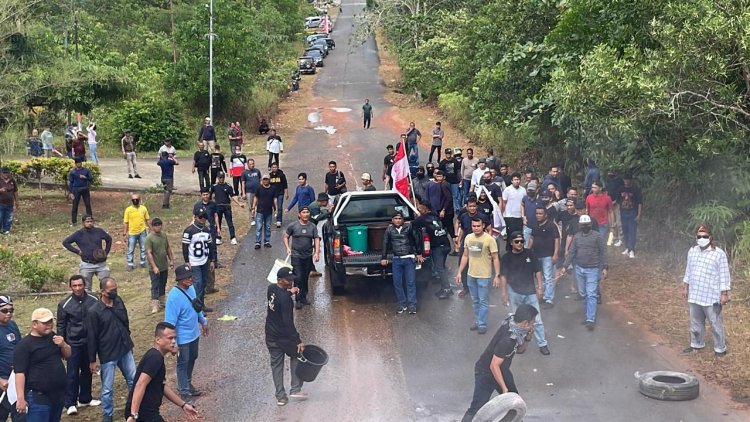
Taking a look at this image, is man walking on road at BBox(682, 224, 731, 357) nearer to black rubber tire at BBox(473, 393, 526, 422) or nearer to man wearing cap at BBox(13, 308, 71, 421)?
black rubber tire at BBox(473, 393, 526, 422)

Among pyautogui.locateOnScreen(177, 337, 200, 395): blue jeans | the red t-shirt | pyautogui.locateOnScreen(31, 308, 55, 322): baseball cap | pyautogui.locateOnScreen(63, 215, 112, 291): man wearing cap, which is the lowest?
pyautogui.locateOnScreen(177, 337, 200, 395): blue jeans

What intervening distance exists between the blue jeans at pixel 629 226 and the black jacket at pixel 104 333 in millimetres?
9774

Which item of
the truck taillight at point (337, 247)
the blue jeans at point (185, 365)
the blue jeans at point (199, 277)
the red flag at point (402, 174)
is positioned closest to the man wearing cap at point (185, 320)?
the blue jeans at point (185, 365)

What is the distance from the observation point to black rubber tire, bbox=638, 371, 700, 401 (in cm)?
1024

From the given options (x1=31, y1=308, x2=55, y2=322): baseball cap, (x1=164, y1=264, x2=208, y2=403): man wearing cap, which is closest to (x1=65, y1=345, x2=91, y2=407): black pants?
(x1=164, y1=264, x2=208, y2=403): man wearing cap

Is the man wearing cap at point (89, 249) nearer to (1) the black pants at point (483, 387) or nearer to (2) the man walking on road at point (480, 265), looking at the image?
(2) the man walking on road at point (480, 265)

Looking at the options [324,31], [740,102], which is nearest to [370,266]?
[740,102]

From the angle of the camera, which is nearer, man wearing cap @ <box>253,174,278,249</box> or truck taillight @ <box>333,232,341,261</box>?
truck taillight @ <box>333,232,341,261</box>

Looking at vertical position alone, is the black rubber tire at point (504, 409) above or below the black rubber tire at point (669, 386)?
above

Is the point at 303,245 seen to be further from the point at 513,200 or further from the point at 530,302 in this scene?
the point at 513,200

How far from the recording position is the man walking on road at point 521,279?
39.0 ft

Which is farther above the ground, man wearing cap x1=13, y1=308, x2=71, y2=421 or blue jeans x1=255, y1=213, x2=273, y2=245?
man wearing cap x1=13, y1=308, x2=71, y2=421

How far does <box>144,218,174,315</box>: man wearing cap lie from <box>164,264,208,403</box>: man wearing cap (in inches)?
142

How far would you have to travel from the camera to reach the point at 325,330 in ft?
43.4
